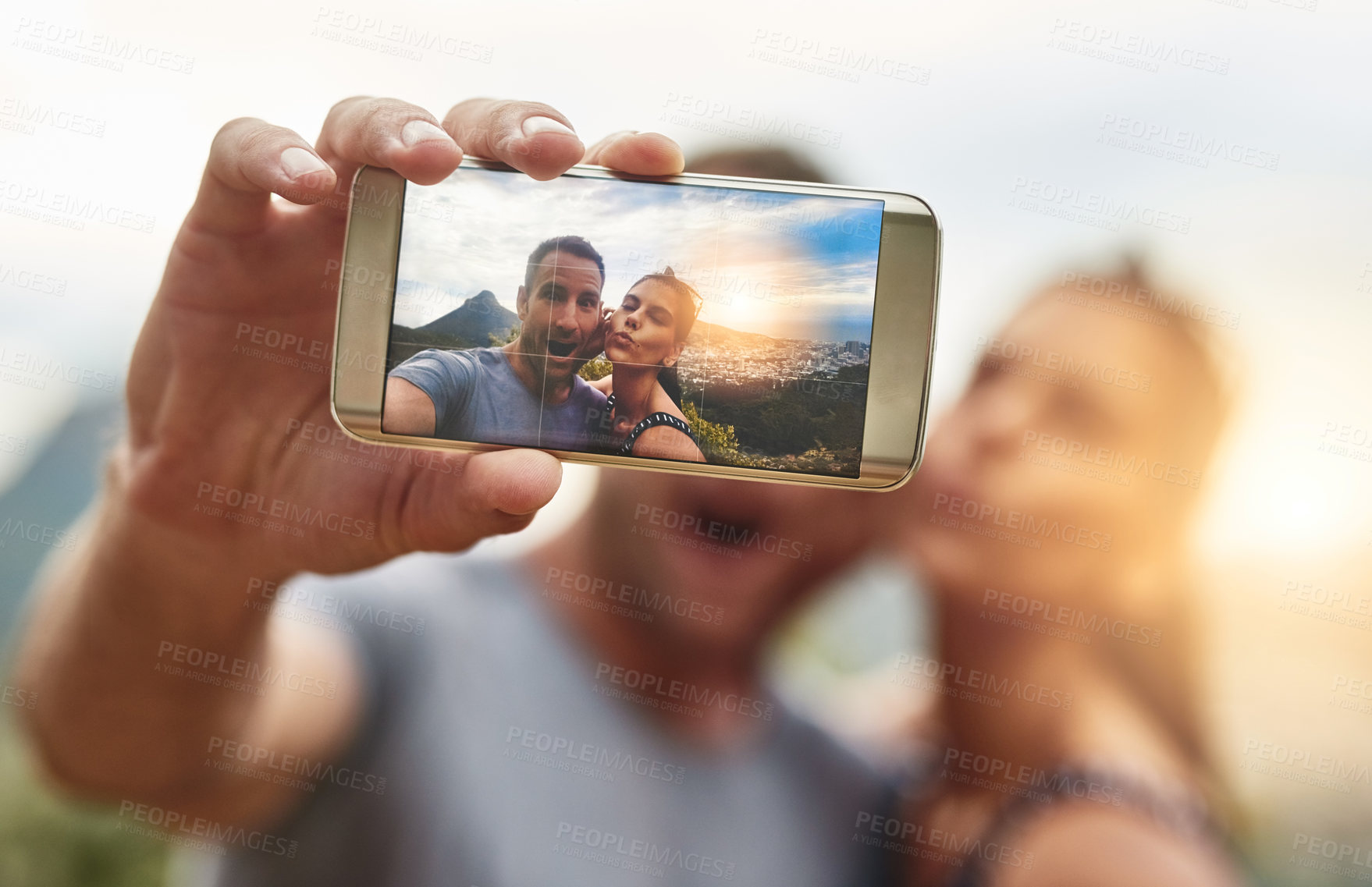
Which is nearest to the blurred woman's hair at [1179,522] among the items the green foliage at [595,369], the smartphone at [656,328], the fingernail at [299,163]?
the smartphone at [656,328]

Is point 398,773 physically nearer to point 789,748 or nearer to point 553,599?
point 553,599

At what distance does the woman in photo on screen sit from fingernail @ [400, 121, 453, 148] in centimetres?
18

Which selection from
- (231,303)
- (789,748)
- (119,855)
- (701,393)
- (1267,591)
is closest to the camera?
(701,393)

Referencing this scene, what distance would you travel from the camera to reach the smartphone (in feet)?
1.61

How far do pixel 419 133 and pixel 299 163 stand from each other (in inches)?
3.5

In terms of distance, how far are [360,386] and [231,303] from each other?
24 centimetres

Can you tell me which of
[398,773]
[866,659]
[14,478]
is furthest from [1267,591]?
[14,478]

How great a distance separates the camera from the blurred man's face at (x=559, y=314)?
49 centimetres

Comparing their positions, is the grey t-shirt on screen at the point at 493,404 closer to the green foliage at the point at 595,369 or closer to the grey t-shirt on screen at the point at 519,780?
the green foliage at the point at 595,369

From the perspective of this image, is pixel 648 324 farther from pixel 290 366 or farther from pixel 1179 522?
pixel 1179 522

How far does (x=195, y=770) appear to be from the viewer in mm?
885

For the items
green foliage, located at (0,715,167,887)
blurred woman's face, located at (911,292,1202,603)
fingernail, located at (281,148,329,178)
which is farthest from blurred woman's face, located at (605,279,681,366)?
green foliage, located at (0,715,167,887)

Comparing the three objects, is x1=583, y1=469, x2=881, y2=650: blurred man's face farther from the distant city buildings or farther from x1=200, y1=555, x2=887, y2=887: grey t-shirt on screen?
the distant city buildings

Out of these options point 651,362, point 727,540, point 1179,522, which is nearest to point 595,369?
point 651,362
